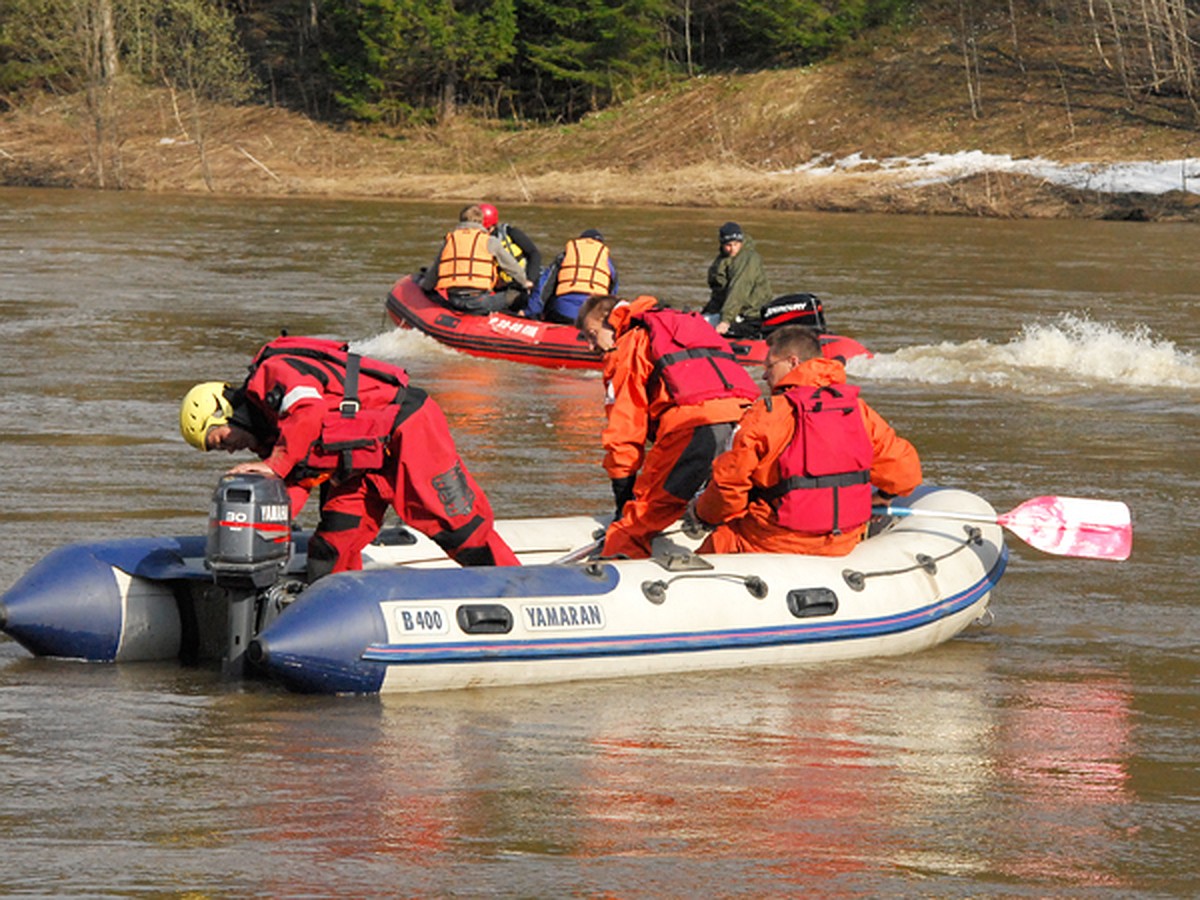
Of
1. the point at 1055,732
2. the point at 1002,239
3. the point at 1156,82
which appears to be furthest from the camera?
the point at 1156,82

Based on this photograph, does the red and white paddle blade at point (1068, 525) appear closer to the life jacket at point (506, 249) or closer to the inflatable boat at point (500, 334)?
the inflatable boat at point (500, 334)

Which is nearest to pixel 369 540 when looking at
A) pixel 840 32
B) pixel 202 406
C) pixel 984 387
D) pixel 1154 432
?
pixel 202 406

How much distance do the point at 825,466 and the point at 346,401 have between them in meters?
1.58

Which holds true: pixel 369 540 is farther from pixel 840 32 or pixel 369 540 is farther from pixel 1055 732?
pixel 840 32

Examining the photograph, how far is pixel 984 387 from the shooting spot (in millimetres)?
12898

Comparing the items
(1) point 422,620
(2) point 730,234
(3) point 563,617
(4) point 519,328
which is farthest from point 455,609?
Answer: (4) point 519,328

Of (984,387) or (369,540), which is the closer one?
(369,540)

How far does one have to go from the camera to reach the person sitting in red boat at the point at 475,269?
1433 centimetres

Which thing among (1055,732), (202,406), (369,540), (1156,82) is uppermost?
(1156,82)

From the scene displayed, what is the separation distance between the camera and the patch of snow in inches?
1091

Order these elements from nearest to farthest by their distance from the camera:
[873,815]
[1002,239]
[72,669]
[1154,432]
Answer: [873,815]
[72,669]
[1154,432]
[1002,239]

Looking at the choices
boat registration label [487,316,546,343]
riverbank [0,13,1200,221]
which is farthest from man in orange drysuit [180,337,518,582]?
riverbank [0,13,1200,221]

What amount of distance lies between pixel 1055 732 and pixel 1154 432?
20.1 ft

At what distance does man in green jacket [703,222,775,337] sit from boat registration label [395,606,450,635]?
7.90 metres
